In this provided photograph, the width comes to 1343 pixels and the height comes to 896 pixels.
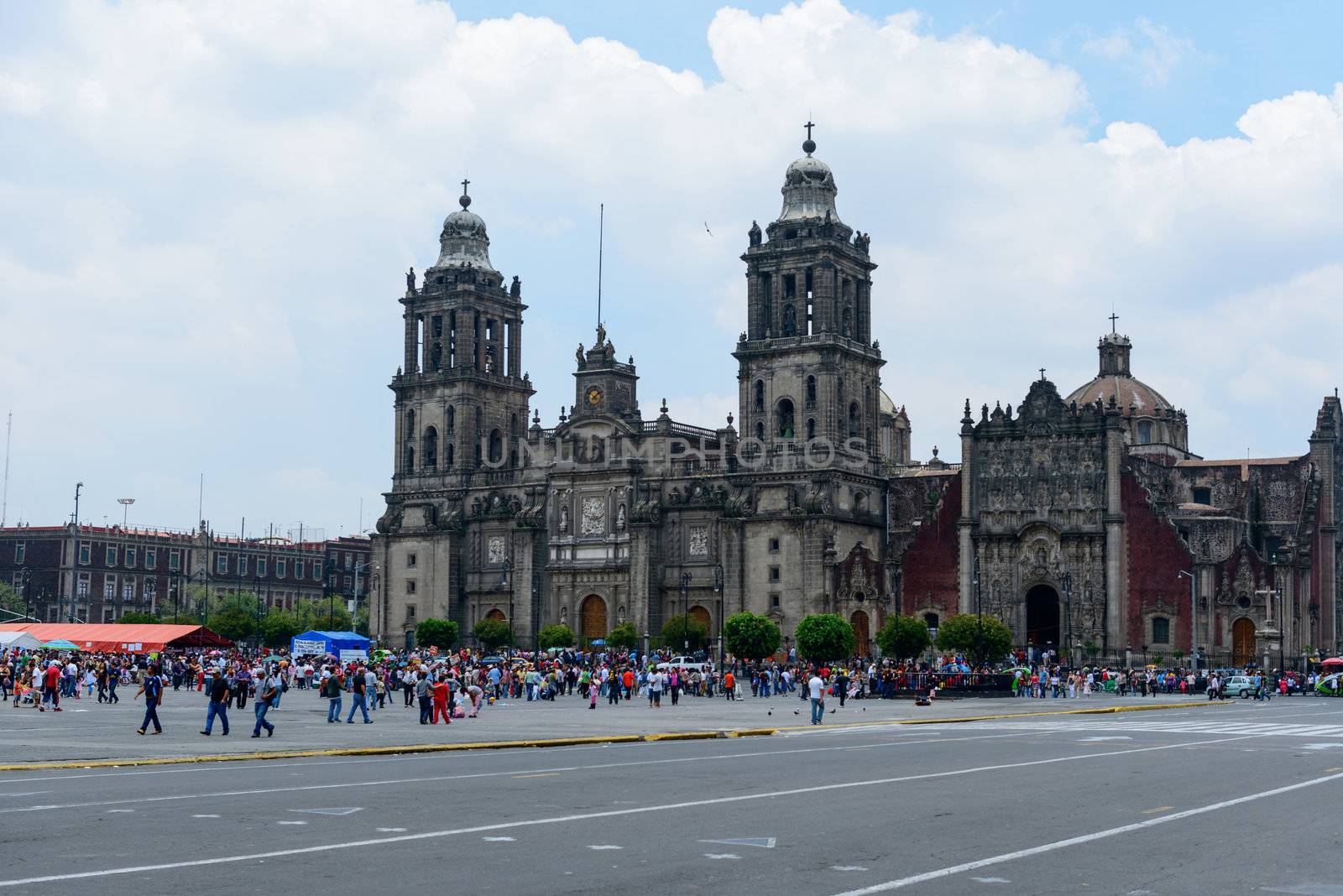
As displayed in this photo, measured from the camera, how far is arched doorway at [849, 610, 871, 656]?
94875 mm

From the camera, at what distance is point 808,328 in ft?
329

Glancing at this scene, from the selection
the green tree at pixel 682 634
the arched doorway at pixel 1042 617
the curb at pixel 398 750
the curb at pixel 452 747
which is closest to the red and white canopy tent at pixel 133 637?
the green tree at pixel 682 634

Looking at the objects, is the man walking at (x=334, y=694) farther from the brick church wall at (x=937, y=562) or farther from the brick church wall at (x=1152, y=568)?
the brick church wall at (x=937, y=562)

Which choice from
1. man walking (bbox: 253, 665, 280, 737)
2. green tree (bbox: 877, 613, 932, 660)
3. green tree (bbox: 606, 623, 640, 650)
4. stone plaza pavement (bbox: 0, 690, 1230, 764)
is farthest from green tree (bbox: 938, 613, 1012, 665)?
man walking (bbox: 253, 665, 280, 737)

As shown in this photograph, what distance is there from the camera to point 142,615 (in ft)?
377

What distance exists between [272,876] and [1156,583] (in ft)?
259

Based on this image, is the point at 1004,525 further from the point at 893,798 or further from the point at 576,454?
the point at 893,798

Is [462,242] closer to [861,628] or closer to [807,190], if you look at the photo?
[807,190]

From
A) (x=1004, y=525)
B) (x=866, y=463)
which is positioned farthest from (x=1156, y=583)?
(x=866, y=463)

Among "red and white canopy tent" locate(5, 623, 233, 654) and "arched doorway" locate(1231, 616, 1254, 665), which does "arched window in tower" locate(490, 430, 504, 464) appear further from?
"arched doorway" locate(1231, 616, 1254, 665)

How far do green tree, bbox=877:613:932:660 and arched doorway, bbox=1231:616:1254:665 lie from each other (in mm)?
15598

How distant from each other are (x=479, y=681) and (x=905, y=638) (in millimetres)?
36570

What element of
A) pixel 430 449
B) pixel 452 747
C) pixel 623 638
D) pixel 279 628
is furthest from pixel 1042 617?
pixel 452 747

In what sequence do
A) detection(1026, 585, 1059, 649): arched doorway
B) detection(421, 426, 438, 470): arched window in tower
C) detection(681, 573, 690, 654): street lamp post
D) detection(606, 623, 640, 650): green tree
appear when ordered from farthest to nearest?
1. detection(421, 426, 438, 470): arched window in tower
2. detection(606, 623, 640, 650): green tree
3. detection(681, 573, 690, 654): street lamp post
4. detection(1026, 585, 1059, 649): arched doorway
